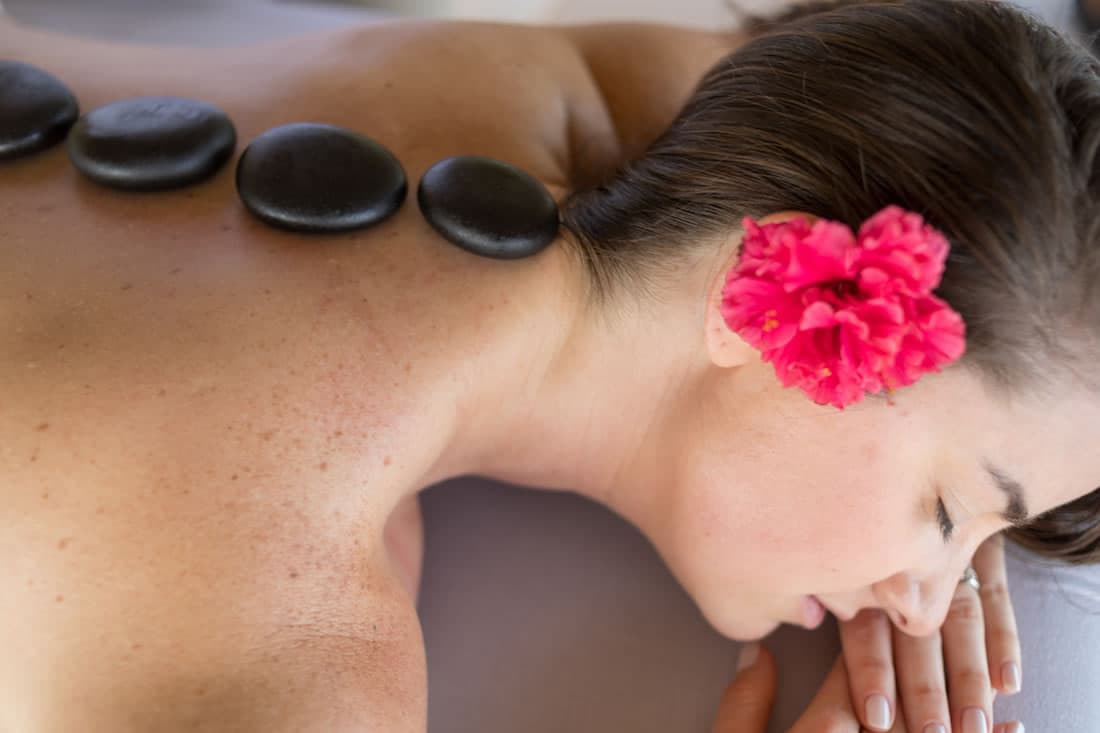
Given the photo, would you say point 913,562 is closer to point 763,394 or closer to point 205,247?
point 763,394

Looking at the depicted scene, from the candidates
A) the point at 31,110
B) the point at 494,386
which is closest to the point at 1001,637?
the point at 494,386

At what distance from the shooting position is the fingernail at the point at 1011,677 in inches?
36.0

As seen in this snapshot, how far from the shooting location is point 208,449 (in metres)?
0.70

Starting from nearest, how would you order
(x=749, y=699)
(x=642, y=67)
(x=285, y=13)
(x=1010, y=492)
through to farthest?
(x=1010, y=492) → (x=749, y=699) → (x=642, y=67) → (x=285, y=13)

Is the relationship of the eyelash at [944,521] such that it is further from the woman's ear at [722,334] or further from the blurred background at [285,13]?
the blurred background at [285,13]

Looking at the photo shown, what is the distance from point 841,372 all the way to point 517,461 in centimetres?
46

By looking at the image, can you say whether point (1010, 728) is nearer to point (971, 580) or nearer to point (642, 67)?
point (971, 580)

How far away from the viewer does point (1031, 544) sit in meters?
1.00

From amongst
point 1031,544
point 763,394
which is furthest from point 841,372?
point 1031,544

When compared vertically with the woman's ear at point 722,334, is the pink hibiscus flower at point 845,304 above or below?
above

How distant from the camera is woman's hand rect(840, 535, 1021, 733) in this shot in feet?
2.91

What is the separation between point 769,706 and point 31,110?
930 mm

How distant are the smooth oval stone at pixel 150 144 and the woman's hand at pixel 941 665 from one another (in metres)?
0.79

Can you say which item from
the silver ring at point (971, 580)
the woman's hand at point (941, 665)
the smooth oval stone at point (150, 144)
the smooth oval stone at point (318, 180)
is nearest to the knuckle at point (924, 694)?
the woman's hand at point (941, 665)
